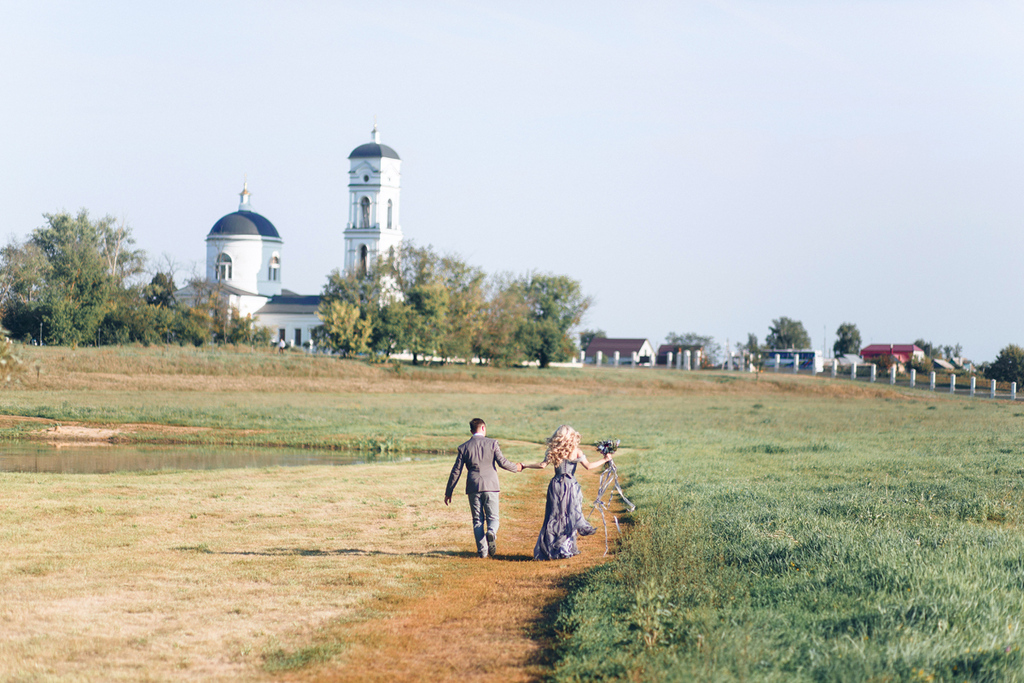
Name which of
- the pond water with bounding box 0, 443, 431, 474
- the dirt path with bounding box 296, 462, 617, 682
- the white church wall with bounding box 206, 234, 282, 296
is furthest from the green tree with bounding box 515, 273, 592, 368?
the dirt path with bounding box 296, 462, 617, 682

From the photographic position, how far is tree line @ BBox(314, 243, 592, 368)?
2874 inches

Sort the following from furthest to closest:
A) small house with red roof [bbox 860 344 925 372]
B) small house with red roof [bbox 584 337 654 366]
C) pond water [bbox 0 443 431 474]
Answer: small house with red roof [bbox 584 337 654 366]
small house with red roof [bbox 860 344 925 372]
pond water [bbox 0 443 431 474]

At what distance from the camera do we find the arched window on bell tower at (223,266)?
4072 inches

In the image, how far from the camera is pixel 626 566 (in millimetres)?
9344

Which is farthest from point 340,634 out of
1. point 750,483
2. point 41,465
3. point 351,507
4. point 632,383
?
point 632,383

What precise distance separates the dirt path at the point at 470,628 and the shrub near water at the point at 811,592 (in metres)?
0.37

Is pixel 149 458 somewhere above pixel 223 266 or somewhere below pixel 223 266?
below

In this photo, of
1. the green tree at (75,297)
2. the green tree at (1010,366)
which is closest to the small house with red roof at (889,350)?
the green tree at (1010,366)

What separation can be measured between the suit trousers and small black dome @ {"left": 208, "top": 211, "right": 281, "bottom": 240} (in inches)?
3876

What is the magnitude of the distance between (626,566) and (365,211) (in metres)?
97.6

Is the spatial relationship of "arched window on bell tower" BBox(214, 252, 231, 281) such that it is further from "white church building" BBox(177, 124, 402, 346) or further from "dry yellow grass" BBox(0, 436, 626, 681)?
"dry yellow grass" BBox(0, 436, 626, 681)

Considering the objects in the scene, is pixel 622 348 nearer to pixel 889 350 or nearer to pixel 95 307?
pixel 889 350

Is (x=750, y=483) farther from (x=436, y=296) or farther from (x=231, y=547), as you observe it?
(x=436, y=296)

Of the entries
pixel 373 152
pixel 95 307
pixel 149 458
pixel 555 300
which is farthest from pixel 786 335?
pixel 149 458
